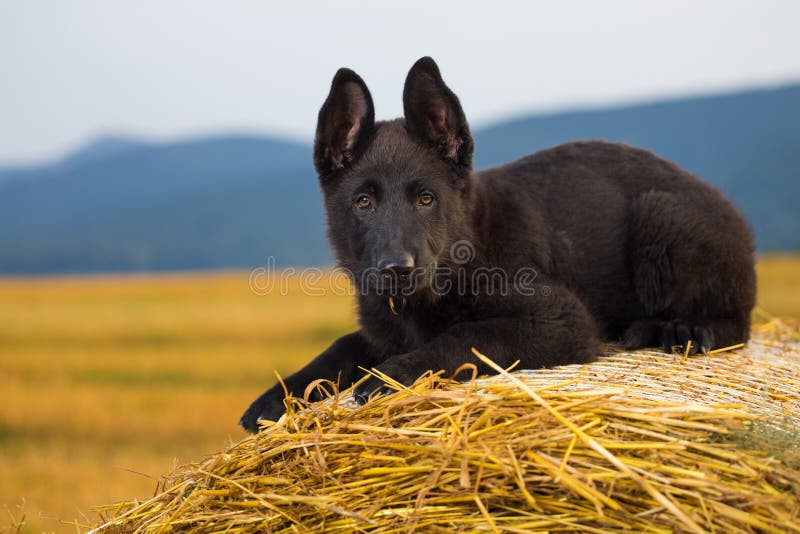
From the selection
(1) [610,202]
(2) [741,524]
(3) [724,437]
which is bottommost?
(2) [741,524]

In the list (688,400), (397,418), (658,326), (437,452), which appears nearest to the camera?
(437,452)

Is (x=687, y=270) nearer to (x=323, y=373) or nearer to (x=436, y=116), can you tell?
(x=436, y=116)

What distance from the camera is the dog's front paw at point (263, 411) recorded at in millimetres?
3668

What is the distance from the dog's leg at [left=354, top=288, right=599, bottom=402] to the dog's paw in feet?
1.76

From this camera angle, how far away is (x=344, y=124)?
4.04 m

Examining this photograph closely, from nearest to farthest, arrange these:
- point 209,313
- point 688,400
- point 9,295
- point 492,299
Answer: point 688,400, point 492,299, point 209,313, point 9,295

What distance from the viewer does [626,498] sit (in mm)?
2592

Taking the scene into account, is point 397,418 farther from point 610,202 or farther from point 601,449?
point 610,202

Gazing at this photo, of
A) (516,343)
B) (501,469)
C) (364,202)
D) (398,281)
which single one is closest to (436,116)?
(364,202)

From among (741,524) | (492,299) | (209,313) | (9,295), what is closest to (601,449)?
(741,524)

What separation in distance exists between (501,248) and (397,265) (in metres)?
0.99

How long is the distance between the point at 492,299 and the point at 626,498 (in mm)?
1566

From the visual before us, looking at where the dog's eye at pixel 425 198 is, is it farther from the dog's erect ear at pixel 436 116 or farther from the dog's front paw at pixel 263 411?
the dog's front paw at pixel 263 411

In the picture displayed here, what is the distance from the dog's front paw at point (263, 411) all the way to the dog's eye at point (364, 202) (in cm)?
98
